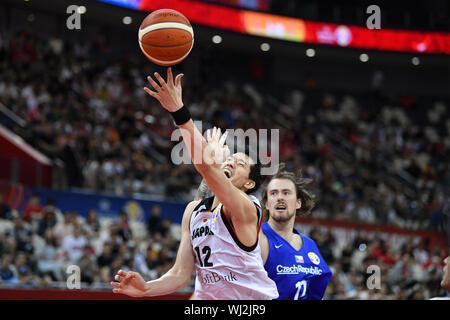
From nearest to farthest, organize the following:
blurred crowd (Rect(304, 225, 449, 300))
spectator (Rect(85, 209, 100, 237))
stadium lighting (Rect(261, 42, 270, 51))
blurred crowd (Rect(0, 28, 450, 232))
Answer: spectator (Rect(85, 209, 100, 237)) → blurred crowd (Rect(304, 225, 449, 300)) → blurred crowd (Rect(0, 28, 450, 232)) → stadium lighting (Rect(261, 42, 270, 51))

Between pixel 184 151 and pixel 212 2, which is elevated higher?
pixel 212 2

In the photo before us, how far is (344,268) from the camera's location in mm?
14891

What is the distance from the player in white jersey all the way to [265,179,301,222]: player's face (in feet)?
3.97

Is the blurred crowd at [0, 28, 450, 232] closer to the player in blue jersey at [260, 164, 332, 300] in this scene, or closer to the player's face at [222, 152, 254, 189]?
the player in blue jersey at [260, 164, 332, 300]

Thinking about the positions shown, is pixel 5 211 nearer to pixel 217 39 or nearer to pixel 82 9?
pixel 82 9

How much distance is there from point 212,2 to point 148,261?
39.6ft

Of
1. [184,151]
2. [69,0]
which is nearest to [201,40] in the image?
[69,0]

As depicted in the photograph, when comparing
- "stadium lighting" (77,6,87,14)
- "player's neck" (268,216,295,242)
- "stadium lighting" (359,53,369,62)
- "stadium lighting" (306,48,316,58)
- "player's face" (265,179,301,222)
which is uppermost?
"stadium lighting" (77,6,87,14)

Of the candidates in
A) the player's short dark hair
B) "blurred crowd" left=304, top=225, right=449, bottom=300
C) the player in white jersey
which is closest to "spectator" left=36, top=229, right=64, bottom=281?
"blurred crowd" left=304, top=225, right=449, bottom=300

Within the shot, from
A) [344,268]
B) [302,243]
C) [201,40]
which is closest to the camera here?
[302,243]

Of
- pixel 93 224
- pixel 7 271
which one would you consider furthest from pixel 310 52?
pixel 7 271

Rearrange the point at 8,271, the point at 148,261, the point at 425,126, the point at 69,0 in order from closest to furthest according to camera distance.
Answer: the point at 8,271, the point at 148,261, the point at 69,0, the point at 425,126

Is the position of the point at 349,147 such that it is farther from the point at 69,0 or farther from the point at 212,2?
the point at 69,0

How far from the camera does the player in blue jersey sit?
587 centimetres
